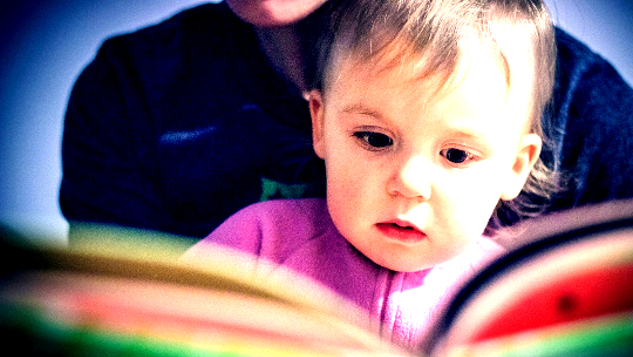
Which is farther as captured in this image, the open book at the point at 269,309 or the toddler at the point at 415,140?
the toddler at the point at 415,140

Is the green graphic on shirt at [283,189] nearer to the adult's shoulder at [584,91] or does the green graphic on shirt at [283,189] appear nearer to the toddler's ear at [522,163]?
the toddler's ear at [522,163]

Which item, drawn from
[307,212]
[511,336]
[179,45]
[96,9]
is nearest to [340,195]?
[307,212]

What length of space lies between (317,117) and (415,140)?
0.17 m

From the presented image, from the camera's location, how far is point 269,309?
19.3 inches

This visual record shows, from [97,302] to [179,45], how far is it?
0.45 m

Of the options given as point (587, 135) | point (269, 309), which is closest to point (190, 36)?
point (269, 309)

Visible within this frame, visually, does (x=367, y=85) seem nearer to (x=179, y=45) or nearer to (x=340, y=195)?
(x=340, y=195)

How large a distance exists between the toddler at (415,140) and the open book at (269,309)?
79mm

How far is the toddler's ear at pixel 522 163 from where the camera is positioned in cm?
66

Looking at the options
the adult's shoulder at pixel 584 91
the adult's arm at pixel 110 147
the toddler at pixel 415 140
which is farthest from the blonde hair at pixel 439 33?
the adult's arm at pixel 110 147

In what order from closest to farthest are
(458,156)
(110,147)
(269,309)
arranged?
(269,309) → (458,156) → (110,147)

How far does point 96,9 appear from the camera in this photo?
→ 0.80m

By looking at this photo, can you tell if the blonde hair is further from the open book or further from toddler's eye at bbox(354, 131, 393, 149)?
the open book

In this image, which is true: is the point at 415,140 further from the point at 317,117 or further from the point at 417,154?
the point at 317,117
